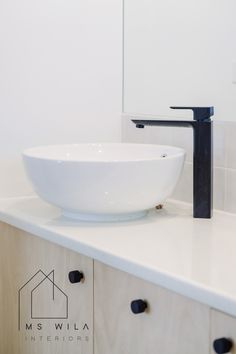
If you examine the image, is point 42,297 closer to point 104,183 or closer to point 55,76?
point 104,183

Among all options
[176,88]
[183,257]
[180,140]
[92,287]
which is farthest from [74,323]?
[176,88]

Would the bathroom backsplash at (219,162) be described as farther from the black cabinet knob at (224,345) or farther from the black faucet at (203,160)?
the black cabinet knob at (224,345)

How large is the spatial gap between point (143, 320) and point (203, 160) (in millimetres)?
527

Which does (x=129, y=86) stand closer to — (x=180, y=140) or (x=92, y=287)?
(x=180, y=140)

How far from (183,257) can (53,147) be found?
0.69 metres

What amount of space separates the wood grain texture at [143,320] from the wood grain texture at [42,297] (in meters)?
0.05

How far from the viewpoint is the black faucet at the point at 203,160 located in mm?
1547

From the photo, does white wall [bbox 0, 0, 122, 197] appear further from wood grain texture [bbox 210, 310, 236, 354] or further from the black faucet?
wood grain texture [bbox 210, 310, 236, 354]

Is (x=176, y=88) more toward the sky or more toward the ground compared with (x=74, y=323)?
more toward the sky

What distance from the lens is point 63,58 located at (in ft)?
6.17

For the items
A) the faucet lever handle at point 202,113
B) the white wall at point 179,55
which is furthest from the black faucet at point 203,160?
the white wall at point 179,55

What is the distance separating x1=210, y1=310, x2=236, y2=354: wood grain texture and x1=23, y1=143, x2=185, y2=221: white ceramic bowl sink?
0.50 m

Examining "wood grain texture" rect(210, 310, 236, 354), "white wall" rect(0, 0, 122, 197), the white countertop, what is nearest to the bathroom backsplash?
the white countertop

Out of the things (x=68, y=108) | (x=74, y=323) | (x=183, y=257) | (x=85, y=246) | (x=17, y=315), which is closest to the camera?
(x=183, y=257)
